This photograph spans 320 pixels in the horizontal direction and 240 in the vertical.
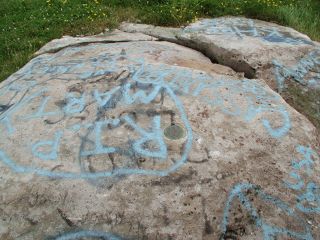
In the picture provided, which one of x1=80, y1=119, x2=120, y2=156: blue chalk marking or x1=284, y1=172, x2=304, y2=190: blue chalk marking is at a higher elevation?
x1=80, y1=119, x2=120, y2=156: blue chalk marking

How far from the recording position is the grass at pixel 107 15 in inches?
252

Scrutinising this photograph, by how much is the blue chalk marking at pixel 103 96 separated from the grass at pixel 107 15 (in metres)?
2.95

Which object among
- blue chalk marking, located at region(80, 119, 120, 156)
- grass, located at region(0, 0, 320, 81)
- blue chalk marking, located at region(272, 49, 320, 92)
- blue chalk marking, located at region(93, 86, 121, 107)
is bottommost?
grass, located at region(0, 0, 320, 81)

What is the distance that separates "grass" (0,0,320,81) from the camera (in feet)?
21.0

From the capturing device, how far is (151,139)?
2969 mm

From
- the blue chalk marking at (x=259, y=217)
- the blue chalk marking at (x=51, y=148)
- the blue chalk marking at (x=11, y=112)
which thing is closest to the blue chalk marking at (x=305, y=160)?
the blue chalk marking at (x=259, y=217)

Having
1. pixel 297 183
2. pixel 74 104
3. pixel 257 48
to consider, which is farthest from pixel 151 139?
pixel 257 48

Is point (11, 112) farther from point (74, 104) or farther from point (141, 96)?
point (141, 96)

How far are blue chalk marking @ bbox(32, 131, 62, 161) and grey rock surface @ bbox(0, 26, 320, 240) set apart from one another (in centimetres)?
1

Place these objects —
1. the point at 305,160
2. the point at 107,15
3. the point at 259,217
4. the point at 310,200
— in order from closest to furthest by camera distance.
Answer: the point at 259,217, the point at 310,200, the point at 305,160, the point at 107,15

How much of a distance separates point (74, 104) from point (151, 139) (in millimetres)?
824

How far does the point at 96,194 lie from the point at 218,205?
766 millimetres

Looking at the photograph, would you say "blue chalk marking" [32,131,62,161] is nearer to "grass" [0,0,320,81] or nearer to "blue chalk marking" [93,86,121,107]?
"blue chalk marking" [93,86,121,107]

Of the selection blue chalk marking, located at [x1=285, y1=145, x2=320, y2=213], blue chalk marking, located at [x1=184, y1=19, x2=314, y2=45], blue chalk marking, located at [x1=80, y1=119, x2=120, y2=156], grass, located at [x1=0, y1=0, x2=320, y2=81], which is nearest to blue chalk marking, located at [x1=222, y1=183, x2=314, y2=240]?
blue chalk marking, located at [x1=285, y1=145, x2=320, y2=213]
